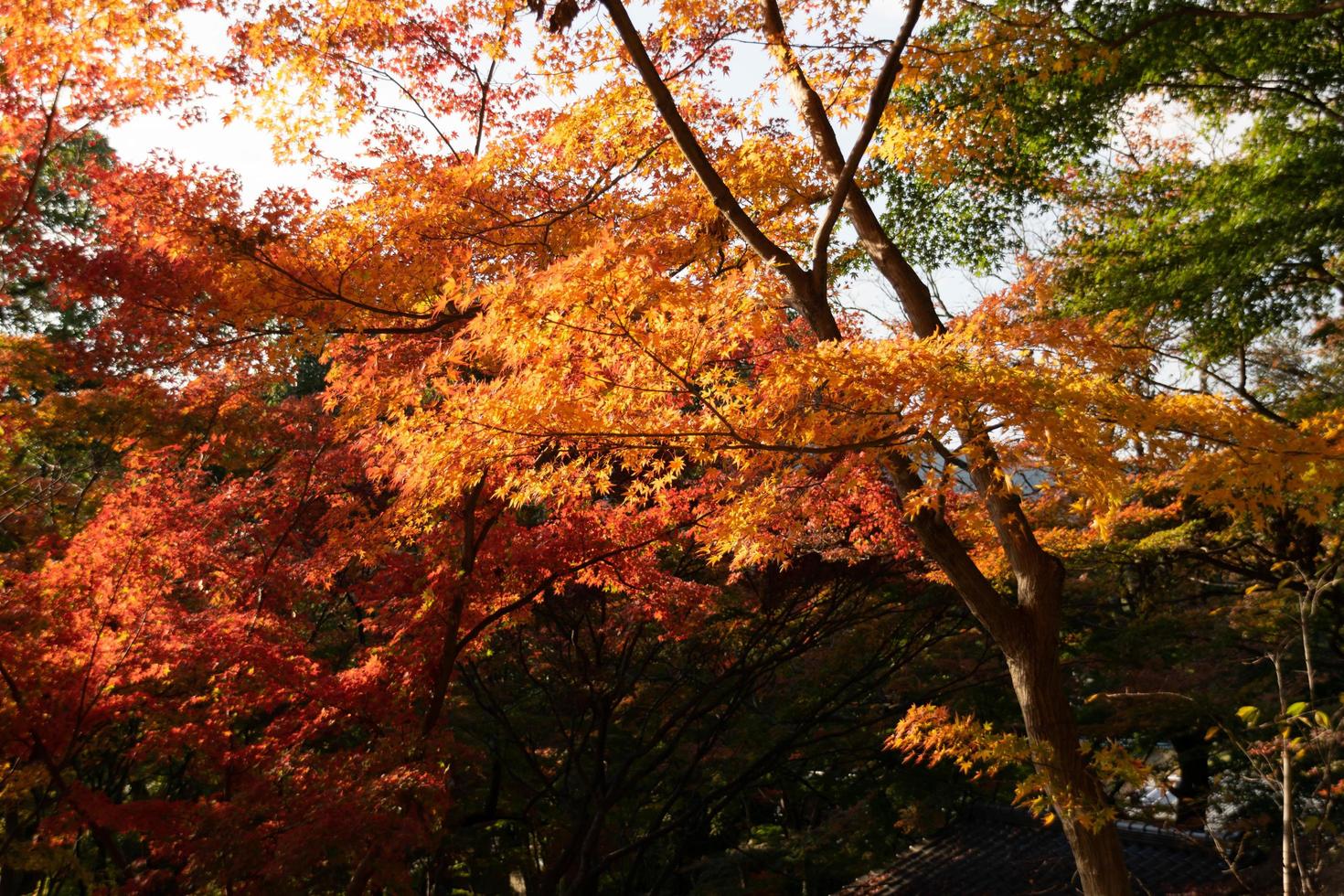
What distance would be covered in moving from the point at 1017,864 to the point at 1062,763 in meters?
4.52

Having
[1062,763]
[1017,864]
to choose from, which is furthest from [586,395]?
[1017,864]

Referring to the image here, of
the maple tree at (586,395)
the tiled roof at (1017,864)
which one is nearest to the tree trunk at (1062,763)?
the maple tree at (586,395)

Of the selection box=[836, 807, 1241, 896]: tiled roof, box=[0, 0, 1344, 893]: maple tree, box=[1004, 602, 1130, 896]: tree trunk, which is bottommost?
box=[836, 807, 1241, 896]: tiled roof

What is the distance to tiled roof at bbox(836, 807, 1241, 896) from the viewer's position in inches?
303

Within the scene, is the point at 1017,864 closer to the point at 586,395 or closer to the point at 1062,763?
the point at 1062,763

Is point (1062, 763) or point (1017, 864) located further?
point (1017, 864)

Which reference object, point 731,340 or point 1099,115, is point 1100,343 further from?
point 1099,115

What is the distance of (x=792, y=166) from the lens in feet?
19.4

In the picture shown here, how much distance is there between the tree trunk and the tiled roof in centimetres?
343

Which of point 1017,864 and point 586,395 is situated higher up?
point 586,395

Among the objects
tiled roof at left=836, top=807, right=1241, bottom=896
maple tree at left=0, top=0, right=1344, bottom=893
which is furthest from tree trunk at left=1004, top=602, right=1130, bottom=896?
tiled roof at left=836, top=807, right=1241, bottom=896

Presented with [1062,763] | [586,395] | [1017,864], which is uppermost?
[586,395]

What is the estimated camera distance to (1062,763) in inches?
181

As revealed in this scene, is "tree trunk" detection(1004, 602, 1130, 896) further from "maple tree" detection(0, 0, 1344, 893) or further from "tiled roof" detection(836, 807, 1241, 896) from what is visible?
"tiled roof" detection(836, 807, 1241, 896)
